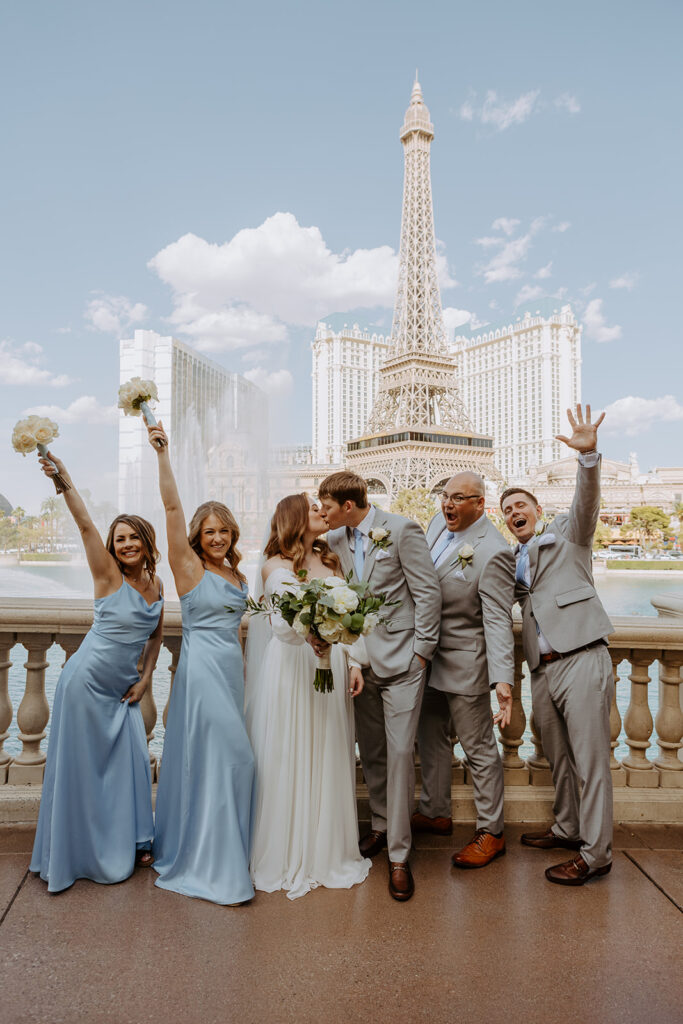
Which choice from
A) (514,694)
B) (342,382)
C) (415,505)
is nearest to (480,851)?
(514,694)

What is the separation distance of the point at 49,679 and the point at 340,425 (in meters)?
117

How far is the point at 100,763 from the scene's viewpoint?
3582mm

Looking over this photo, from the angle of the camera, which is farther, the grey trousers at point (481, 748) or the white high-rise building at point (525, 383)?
the white high-rise building at point (525, 383)

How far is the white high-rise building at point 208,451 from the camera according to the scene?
23.4 m

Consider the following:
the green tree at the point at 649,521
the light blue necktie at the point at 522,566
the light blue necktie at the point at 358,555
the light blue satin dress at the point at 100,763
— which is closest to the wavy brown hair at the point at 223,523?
the light blue satin dress at the point at 100,763

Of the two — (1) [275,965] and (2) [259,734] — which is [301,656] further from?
(1) [275,965]

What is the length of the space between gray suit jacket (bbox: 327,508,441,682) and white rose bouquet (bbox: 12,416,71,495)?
5.39 feet

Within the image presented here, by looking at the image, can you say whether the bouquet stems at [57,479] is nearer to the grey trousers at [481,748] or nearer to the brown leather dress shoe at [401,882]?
the grey trousers at [481,748]

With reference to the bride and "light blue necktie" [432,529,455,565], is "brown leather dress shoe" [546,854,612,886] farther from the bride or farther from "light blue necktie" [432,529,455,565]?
"light blue necktie" [432,529,455,565]

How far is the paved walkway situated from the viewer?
2.62 m

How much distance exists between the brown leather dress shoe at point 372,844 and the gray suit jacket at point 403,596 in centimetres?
91

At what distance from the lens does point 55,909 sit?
127 inches

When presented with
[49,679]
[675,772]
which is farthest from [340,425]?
[675,772]

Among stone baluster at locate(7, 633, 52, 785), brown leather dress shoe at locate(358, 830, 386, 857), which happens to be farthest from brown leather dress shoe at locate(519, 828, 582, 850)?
stone baluster at locate(7, 633, 52, 785)
